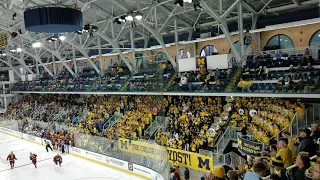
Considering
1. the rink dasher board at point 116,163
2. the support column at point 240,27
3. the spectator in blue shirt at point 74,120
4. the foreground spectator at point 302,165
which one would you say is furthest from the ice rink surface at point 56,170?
the foreground spectator at point 302,165

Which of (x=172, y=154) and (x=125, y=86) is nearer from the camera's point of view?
(x=172, y=154)

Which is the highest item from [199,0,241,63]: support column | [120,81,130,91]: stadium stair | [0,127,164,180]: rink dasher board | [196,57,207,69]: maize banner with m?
[199,0,241,63]: support column

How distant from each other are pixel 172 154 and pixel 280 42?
427 inches

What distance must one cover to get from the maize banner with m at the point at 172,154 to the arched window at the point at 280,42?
9665 mm

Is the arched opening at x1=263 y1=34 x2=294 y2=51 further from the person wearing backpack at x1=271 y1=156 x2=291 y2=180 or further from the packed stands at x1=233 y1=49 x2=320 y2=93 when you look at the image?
the person wearing backpack at x1=271 y1=156 x2=291 y2=180

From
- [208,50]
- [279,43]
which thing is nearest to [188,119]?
[279,43]

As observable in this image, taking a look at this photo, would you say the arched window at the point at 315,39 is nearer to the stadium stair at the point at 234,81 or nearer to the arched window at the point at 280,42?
the arched window at the point at 280,42

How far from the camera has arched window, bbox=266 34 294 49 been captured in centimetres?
1929

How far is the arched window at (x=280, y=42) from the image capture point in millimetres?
19288

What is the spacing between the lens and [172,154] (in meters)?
15.3

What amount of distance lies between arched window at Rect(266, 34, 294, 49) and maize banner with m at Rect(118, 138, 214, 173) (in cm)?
966

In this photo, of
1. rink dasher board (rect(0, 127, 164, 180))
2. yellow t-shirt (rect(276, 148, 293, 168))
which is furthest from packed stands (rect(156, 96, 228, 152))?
yellow t-shirt (rect(276, 148, 293, 168))

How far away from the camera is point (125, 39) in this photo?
31.6 meters

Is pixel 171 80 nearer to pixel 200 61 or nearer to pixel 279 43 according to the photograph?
pixel 200 61
